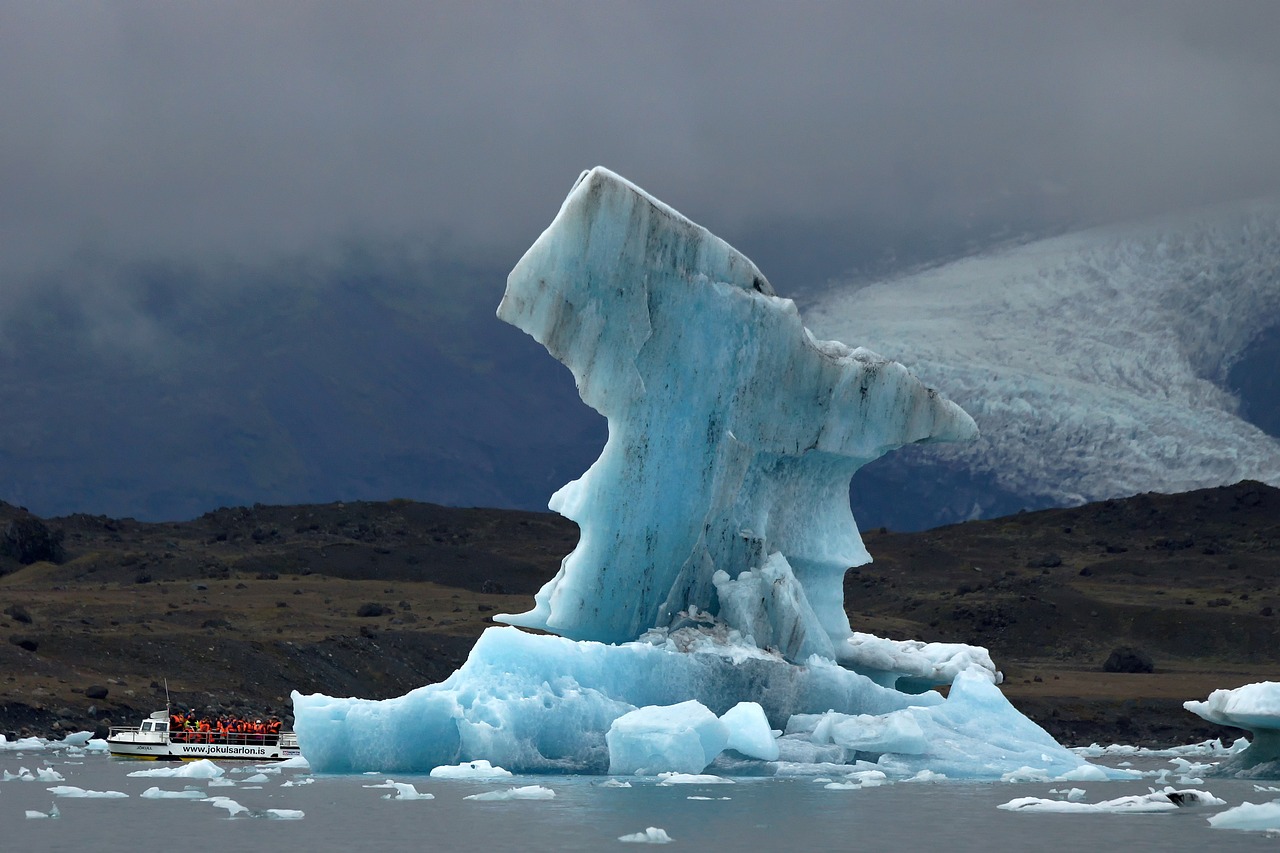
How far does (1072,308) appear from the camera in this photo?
83500 mm

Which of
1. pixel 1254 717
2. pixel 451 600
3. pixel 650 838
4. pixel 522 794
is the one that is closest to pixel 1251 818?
pixel 650 838

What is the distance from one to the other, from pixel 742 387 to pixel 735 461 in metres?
1.26

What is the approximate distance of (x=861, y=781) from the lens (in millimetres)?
27422

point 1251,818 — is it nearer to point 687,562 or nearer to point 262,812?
point 687,562

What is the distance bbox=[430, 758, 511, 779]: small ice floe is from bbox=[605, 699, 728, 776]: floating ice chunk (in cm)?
182

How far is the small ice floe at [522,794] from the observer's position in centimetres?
2394

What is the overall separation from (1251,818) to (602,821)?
776 cm

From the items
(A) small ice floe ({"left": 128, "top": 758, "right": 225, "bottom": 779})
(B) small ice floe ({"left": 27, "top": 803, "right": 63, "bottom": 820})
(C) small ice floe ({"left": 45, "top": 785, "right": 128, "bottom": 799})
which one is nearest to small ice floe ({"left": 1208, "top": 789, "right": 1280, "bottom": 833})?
(B) small ice floe ({"left": 27, "top": 803, "right": 63, "bottom": 820})

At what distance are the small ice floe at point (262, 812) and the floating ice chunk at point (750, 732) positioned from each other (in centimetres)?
694

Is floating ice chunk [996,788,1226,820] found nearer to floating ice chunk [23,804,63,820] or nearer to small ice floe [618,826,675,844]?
small ice floe [618,826,675,844]

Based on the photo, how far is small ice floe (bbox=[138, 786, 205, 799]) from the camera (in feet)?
86.1

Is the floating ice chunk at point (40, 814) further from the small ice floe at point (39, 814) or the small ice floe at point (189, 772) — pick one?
the small ice floe at point (189, 772)

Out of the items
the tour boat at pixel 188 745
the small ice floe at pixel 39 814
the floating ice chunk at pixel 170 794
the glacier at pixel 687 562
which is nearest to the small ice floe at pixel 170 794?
the floating ice chunk at pixel 170 794

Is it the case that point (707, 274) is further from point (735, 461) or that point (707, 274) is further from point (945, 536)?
point (945, 536)
